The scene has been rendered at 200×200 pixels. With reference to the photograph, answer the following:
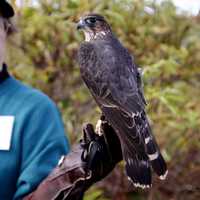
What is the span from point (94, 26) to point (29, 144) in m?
0.72

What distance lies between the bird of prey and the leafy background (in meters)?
1.25

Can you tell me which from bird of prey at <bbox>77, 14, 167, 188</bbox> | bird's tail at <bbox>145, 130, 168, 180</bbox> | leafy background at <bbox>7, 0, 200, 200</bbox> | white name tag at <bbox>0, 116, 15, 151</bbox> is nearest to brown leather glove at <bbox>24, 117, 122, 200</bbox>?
bird of prey at <bbox>77, 14, 167, 188</bbox>

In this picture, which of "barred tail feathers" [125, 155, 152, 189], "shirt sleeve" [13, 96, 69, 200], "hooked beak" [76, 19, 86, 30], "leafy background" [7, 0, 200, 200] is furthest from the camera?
"leafy background" [7, 0, 200, 200]

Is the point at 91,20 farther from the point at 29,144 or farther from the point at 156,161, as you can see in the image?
the point at 156,161

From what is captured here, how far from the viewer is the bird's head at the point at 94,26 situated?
4492mm

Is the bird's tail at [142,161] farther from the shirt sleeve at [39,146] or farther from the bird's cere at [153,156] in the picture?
the shirt sleeve at [39,146]

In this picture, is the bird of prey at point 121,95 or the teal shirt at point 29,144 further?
the teal shirt at point 29,144

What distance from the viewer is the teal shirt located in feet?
13.7

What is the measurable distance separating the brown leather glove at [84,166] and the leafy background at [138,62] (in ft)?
5.67

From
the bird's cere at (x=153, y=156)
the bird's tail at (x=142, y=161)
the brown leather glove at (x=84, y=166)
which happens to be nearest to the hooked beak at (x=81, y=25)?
the brown leather glove at (x=84, y=166)

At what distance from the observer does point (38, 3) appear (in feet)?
19.9

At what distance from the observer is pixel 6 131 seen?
13.9 ft

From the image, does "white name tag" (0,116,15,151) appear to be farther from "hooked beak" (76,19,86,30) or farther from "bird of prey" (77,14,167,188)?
"hooked beak" (76,19,86,30)

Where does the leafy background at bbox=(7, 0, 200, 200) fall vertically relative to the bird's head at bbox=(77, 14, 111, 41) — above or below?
below
